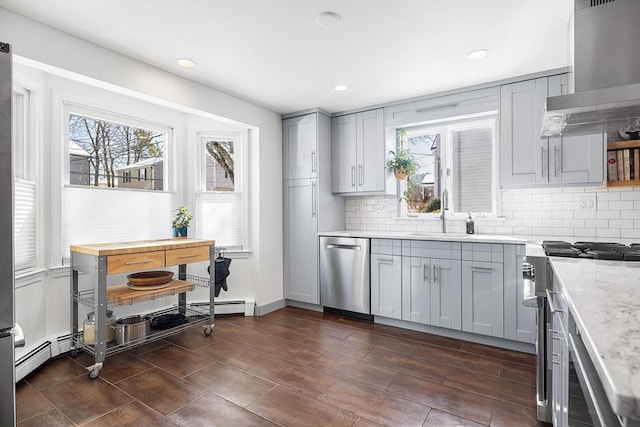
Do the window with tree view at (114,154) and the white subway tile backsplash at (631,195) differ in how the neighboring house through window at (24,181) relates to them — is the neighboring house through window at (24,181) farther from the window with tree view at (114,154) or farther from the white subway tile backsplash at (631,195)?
the white subway tile backsplash at (631,195)

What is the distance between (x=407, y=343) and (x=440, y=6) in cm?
259

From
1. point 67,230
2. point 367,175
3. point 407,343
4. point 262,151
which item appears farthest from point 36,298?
point 367,175

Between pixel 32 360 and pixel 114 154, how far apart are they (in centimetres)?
183

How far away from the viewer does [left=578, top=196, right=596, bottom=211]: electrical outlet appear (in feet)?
10.0

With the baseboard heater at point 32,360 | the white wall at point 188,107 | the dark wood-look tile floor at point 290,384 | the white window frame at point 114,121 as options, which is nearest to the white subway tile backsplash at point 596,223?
the dark wood-look tile floor at point 290,384

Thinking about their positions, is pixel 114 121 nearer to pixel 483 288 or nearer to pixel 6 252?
pixel 6 252

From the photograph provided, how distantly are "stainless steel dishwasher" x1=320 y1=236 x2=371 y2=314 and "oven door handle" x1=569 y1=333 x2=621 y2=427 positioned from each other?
2726 mm

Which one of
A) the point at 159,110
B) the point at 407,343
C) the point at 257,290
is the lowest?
the point at 407,343

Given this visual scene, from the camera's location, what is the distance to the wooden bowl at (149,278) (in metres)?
2.93

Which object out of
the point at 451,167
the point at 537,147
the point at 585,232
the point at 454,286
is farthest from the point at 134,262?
the point at 585,232

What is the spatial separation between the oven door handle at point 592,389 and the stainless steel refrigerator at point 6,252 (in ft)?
5.90

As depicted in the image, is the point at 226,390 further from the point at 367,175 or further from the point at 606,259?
the point at 367,175

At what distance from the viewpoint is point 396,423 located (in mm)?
1891

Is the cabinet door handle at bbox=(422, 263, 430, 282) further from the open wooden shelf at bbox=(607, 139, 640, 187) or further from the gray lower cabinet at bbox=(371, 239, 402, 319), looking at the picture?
the open wooden shelf at bbox=(607, 139, 640, 187)
